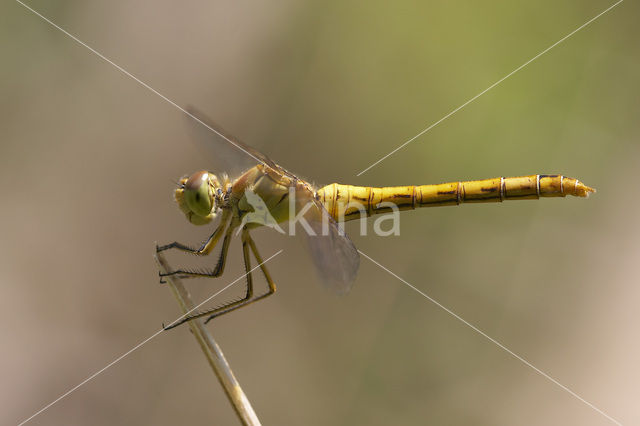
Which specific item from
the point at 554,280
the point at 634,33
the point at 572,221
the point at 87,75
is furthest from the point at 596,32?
the point at 87,75

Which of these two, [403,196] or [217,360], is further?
[403,196]

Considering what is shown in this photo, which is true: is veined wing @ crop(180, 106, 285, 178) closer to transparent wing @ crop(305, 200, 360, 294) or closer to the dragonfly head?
the dragonfly head

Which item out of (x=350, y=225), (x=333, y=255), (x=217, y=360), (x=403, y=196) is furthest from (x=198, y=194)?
(x=350, y=225)

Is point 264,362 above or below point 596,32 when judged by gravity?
below

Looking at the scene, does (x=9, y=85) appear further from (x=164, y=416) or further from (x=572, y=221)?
(x=572, y=221)

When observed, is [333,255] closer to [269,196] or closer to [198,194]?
[269,196]
